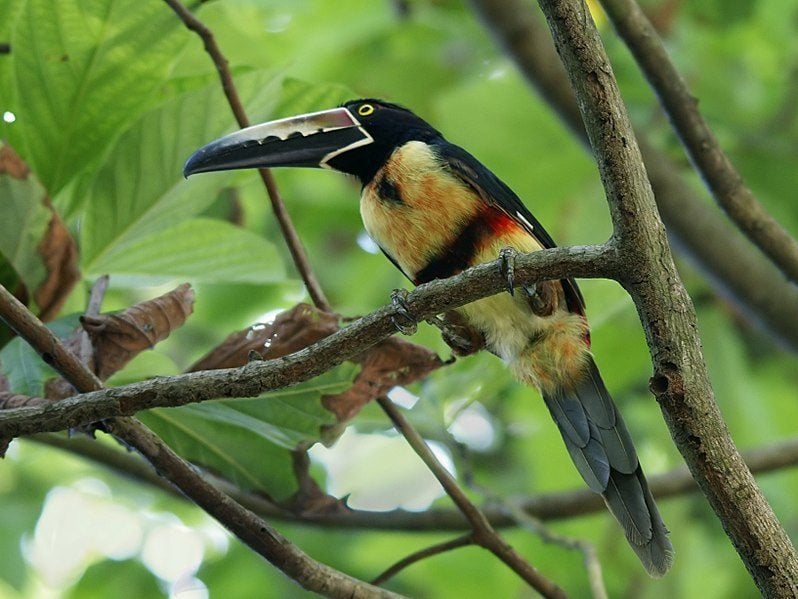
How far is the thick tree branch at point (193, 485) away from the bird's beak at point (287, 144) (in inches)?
26.9

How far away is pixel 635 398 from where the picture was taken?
5.49 metres

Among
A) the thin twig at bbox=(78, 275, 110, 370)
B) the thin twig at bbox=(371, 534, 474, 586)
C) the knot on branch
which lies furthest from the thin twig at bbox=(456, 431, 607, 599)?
the thin twig at bbox=(78, 275, 110, 370)

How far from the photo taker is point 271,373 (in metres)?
2.00

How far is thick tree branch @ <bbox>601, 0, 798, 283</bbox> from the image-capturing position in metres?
3.04

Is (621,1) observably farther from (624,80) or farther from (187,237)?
(624,80)

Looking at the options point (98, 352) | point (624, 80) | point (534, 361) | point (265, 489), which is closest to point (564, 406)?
point (534, 361)

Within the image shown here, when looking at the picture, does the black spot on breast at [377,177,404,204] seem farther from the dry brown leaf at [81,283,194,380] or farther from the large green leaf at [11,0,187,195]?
the dry brown leaf at [81,283,194,380]

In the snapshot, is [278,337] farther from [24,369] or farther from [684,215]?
[684,215]

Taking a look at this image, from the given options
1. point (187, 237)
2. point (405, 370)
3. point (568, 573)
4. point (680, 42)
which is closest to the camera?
point (405, 370)

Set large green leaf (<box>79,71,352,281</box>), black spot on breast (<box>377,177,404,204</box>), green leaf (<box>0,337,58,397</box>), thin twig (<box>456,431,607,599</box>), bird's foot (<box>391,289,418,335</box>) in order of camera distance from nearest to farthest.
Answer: bird's foot (<box>391,289,418,335</box>)
green leaf (<box>0,337,58,397</box>)
large green leaf (<box>79,71,352,281</box>)
thin twig (<box>456,431,607,599</box>)
black spot on breast (<box>377,177,404,204</box>)

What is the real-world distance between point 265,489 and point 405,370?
0.48 m

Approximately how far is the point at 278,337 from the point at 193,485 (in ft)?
1.56

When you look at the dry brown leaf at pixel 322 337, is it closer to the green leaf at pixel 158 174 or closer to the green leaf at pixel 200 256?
the green leaf at pixel 200 256

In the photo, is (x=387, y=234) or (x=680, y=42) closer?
(x=387, y=234)
